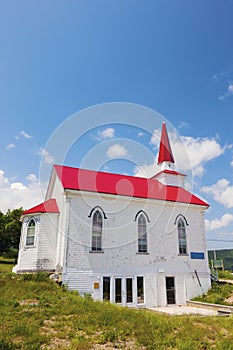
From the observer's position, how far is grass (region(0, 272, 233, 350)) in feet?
24.2

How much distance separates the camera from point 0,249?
35625mm

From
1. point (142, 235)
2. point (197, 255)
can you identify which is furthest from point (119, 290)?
point (197, 255)

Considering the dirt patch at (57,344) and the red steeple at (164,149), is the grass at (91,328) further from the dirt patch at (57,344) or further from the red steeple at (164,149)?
the red steeple at (164,149)

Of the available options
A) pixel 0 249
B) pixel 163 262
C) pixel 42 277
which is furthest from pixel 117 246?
pixel 0 249

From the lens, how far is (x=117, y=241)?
60.5ft

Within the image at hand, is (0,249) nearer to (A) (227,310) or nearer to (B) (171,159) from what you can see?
(B) (171,159)

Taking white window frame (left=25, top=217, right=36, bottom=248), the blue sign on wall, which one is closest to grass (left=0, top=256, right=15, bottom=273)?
white window frame (left=25, top=217, right=36, bottom=248)

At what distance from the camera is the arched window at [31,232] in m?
18.1

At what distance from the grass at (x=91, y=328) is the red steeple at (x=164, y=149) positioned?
59.5 feet

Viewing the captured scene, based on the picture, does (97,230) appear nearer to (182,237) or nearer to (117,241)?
(117,241)

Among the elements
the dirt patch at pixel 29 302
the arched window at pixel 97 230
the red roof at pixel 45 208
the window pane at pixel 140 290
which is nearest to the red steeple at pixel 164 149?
the arched window at pixel 97 230

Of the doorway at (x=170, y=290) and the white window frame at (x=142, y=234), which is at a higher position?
the white window frame at (x=142, y=234)

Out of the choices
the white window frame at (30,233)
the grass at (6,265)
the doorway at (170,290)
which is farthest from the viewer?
the grass at (6,265)

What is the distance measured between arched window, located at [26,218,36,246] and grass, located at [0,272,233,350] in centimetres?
625
